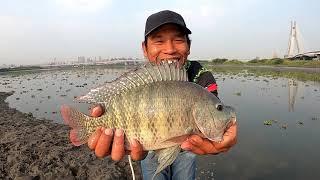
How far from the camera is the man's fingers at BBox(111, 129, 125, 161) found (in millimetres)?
3240

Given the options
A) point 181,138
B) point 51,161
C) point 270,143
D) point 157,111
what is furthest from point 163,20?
point 270,143

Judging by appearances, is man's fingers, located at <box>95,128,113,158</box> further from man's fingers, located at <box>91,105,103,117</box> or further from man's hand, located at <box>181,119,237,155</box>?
man's hand, located at <box>181,119,237,155</box>

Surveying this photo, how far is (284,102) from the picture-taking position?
23062 millimetres

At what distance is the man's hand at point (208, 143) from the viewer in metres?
3.29

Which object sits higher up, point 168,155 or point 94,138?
point 94,138

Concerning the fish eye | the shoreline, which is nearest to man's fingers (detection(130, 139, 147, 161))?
the fish eye

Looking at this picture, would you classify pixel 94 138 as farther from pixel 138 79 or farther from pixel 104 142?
pixel 138 79

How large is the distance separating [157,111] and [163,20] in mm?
1397

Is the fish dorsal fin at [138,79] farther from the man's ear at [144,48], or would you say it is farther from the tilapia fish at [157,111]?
the man's ear at [144,48]

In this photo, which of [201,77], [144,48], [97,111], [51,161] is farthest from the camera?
[51,161]

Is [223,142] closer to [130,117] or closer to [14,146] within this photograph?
[130,117]

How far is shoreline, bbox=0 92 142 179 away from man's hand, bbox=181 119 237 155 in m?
5.55

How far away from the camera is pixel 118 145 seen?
3.31 meters

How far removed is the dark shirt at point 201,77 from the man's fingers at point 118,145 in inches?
56.2
